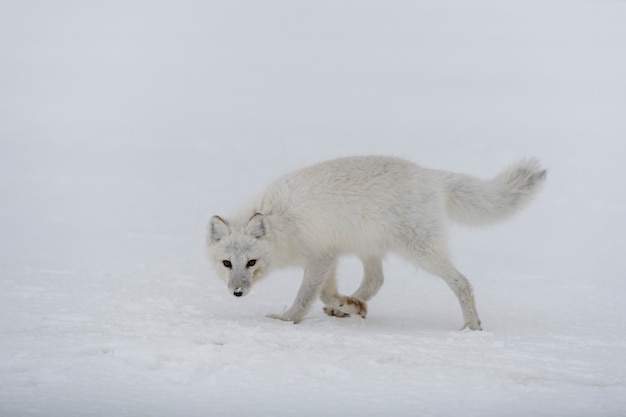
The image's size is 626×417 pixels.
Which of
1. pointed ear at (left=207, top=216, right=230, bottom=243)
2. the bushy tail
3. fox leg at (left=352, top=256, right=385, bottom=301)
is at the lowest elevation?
fox leg at (left=352, top=256, right=385, bottom=301)

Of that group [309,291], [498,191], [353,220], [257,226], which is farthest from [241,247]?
[498,191]

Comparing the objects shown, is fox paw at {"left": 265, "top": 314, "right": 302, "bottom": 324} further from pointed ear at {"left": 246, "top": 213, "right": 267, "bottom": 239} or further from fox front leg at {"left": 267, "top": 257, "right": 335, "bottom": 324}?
pointed ear at {"left": 246, "top": 213, "right": 267, "bottom": 239}

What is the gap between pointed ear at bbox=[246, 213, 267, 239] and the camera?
5.40 metres

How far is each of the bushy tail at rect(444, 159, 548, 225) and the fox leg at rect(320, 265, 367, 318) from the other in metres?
1.00

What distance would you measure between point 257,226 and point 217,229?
294mm

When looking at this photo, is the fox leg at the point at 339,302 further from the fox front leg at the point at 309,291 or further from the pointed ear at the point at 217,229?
the pointed ear at the point at 217,229

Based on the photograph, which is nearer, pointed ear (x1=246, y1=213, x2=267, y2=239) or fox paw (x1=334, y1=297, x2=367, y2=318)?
pointed ear (x1=246, y1=213, x2=267, y2=239)

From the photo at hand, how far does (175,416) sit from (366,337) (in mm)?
1714

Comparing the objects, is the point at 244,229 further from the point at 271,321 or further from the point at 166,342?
the point at 166,342

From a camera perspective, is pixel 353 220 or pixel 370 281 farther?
pixel 370 281

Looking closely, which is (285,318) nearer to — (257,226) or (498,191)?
(257,226)

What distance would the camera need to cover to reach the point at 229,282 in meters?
5.27

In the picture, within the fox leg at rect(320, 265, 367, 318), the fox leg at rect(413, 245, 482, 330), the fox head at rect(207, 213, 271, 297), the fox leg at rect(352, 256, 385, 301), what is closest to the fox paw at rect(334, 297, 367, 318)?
the fox leg at rect(320, 265, 367, 318)

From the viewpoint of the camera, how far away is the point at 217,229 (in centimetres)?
548
